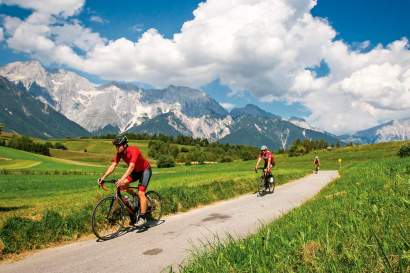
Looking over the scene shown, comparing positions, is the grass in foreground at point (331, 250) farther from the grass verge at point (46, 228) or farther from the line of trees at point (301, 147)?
the line of trees at point (301, 147)

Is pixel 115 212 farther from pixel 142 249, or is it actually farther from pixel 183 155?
pixel 183 155

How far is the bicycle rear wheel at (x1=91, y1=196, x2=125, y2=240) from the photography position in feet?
39.9

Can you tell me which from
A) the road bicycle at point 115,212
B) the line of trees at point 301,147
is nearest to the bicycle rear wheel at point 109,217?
the road bicycle at point 115,212

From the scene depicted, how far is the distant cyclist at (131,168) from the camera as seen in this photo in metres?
12.0

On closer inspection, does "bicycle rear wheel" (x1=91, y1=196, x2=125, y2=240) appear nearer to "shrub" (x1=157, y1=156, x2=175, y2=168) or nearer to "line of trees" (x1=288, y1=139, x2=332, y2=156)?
"shrub" (x1=157, y1=156, x2=175, y2=168)

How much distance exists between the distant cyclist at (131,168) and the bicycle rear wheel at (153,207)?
0.67 meters

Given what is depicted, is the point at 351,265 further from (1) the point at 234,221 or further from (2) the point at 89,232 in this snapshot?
(2) the point at 89,232

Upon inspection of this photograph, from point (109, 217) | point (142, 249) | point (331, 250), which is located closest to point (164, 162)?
point (109, 217)

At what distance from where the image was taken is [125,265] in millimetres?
8195

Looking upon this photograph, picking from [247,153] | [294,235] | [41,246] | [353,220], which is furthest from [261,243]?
[247,153]

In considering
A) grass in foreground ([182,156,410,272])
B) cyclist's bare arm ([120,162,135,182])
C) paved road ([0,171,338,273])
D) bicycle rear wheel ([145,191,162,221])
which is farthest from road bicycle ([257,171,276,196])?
grass in foreground ([182,156,410,272])

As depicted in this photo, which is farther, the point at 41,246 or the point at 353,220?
the point at 41,246

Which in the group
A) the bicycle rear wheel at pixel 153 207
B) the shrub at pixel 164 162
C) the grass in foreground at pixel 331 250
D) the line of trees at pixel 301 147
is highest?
the line of trees at pixel 301 147

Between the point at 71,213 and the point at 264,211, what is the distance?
24.6 ft
